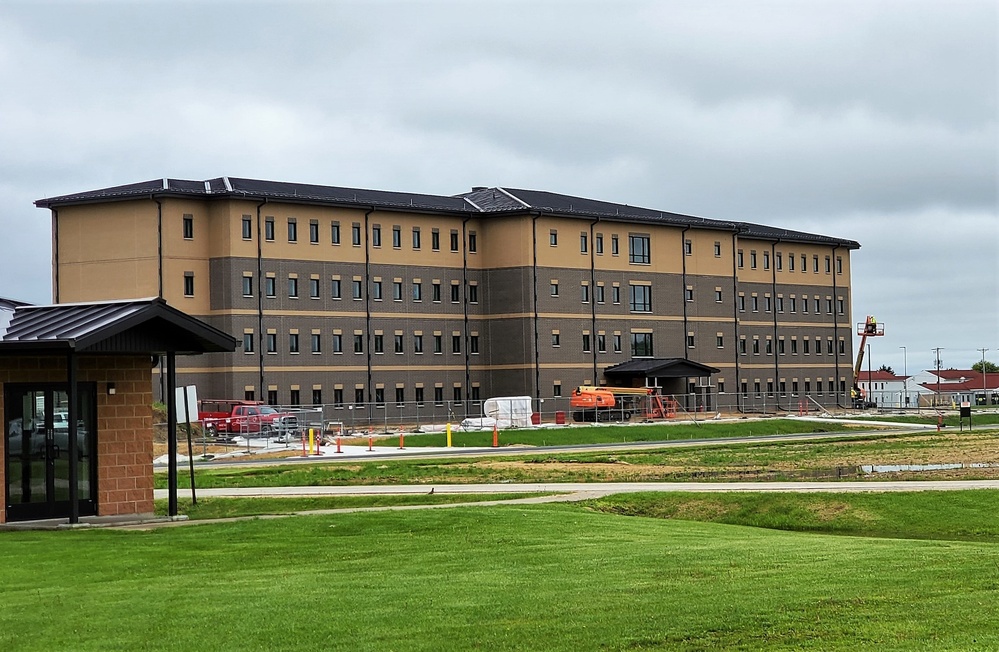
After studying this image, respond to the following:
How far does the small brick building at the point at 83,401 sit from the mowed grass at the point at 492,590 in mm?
2368

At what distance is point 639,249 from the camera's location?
92688 millimetres

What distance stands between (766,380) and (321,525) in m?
84.0

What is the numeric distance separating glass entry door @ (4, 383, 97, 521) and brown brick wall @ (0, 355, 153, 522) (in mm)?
353

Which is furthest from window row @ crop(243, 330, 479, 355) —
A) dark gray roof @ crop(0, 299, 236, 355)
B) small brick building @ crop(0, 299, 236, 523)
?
dark gray roof @ crop(0, 299, 236, 355)

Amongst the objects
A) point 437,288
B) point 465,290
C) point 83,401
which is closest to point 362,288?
point 437,288

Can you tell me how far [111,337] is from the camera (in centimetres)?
2356

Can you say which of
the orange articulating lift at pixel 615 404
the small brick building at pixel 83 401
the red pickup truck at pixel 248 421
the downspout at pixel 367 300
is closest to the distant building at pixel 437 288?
the downspout at pixel 367 300

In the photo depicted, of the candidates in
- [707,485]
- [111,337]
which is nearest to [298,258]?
[707,485]

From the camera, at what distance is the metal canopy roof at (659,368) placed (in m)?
88.5

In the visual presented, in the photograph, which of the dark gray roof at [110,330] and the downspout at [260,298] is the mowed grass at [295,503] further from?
the downspout at [260,298]

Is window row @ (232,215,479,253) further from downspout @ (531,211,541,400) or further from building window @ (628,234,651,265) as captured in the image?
building window @ (628,234,651,265)

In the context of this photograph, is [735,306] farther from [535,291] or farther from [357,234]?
[357,234]

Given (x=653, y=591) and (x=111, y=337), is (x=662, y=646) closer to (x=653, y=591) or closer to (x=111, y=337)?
(x=653, y=591)

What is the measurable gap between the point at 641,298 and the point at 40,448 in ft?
234
